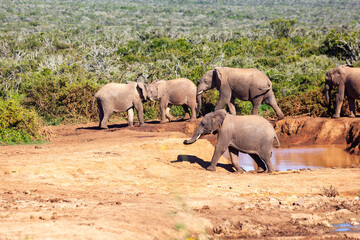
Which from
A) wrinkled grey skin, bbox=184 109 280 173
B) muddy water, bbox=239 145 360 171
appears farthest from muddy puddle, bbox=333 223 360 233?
muddy water, bbox=239 145 360 171

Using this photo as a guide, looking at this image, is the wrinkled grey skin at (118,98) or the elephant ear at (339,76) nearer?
the elephant ear at (339,76)

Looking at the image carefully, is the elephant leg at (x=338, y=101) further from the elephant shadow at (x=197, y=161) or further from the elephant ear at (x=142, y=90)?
the elephant shadow at (x=197, y=161)

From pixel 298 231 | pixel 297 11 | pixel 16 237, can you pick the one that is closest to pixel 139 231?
pixel 16 237

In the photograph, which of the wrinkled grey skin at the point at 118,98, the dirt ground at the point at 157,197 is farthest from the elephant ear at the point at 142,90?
the dirt ground at the point at 157,197

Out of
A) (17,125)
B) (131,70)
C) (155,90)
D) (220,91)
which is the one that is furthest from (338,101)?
(131,70)

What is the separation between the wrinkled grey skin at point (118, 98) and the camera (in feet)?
59.6

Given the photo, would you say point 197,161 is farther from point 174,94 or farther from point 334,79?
point 334,79

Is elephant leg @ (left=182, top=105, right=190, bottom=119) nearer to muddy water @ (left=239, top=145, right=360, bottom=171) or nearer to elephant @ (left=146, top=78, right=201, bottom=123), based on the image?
elephant @ (left=146, top=78, right=201, bottom=123)

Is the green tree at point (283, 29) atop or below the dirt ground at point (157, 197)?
below

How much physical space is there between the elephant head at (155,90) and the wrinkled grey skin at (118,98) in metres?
0.26

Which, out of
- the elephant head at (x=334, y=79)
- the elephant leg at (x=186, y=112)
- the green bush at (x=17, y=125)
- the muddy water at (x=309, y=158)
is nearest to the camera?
the muddy water at (x=309, y=158)

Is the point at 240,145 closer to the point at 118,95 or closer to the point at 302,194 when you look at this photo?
the point at 302,194

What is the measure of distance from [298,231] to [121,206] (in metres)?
2.31

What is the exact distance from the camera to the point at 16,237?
588 centimetres
